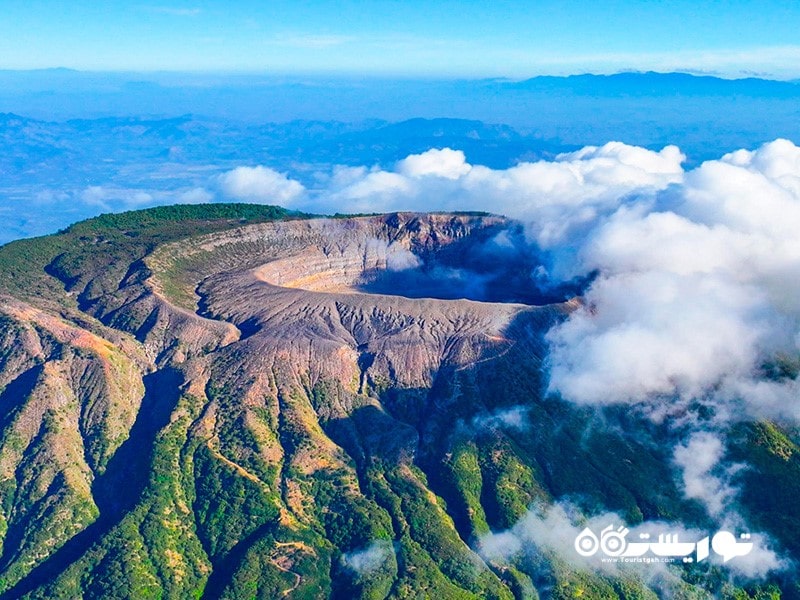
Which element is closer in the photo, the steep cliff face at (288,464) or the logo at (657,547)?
the steep cliff face at (288,464)

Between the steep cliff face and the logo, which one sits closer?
the steep cliff face

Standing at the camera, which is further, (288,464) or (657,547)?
(288,464)

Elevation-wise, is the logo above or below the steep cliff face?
below

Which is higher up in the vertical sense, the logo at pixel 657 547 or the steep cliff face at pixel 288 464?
the steep cliff face at pixel 288 464

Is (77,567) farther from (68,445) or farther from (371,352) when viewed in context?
(371,352)

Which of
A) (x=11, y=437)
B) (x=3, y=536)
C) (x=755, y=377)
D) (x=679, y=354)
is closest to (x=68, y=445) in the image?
(x=11, y=437)
